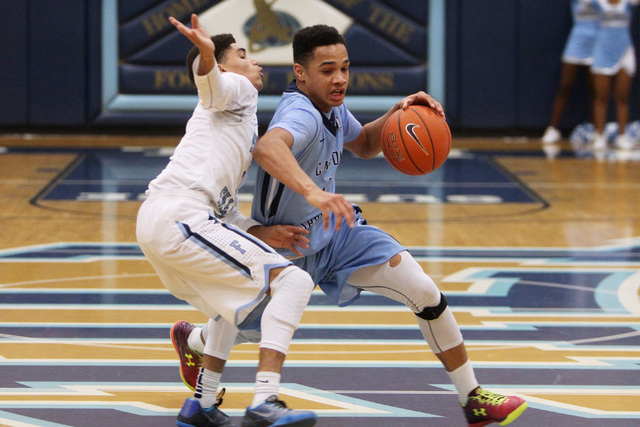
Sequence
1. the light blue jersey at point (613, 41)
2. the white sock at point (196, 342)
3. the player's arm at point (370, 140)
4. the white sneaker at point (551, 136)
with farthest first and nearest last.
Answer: the white sneaker at point (551, 136)
the light blue jersey at point (613, 41)
the player's arm at point (370, 140)
the white sock at point (196, 342)

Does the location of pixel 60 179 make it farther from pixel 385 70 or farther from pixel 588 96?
pixel 588 96

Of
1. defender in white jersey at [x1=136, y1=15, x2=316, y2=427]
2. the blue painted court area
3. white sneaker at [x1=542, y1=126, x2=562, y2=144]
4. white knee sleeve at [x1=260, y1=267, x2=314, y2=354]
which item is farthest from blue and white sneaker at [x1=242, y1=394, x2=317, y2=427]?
white sneaker at [x1=542, y1=126, x2=562, y2=144]

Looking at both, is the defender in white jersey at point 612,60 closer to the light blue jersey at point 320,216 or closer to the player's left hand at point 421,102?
the player's left hand at point 421,102

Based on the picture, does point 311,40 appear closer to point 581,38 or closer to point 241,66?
point 241,66

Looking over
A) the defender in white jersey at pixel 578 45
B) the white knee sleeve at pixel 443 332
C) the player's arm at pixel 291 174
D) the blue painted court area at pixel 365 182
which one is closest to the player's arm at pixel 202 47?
the player's arm at pixel 291 174

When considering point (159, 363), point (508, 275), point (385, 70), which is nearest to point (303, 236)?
point (159, 363)

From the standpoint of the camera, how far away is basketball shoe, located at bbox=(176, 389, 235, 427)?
11.1 feet

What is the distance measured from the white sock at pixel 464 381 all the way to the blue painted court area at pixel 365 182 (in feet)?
16.1

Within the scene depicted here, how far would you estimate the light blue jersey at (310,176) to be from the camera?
3.48m

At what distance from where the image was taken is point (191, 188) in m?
Result: 3.29

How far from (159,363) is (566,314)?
2046mm

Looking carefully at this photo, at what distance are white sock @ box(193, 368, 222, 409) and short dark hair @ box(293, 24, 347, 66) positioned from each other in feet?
3.66

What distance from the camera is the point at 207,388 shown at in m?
3.43

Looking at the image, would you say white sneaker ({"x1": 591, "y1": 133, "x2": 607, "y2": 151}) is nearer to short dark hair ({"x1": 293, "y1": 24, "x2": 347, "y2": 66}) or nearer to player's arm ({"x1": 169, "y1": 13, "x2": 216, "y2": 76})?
short dark hair ({"x1": 293, "y1": 24, "x2": 347, "y2": 66})
